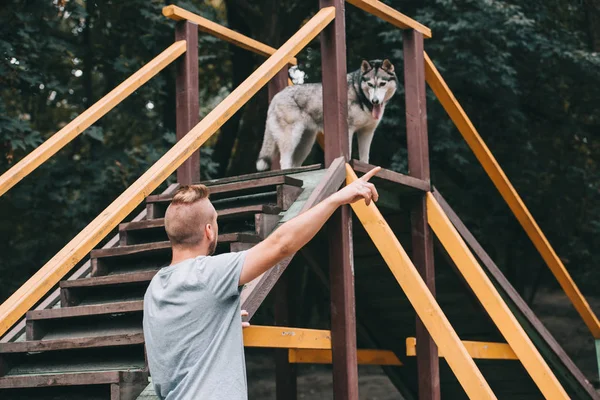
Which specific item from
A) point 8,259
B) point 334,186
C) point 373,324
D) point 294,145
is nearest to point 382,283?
point 373,324

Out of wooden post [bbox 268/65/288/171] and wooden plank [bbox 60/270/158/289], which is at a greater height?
wooden post [bbox 268/65/288/171]

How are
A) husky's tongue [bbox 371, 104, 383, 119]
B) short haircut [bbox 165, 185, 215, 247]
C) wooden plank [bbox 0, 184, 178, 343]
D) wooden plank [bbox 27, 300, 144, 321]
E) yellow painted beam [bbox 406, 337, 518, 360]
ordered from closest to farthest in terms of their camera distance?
1. short haircut [bbox 165, 185, 215, 247]
2. wooden plank [bbox 27, 300, 144, 321]
3. wooden plank [bbox 0, 184, 178, 343]
4. yellow painted beam [bbox 406, 337, 518, 360]
5. husky's tongue [bbox 371, 104, 383, 119]

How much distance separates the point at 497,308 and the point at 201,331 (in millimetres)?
3892

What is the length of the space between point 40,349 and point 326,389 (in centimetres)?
961

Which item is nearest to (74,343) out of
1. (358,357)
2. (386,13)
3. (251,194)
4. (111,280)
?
(111,280)

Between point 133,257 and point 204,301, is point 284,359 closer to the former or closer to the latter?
point 133,257

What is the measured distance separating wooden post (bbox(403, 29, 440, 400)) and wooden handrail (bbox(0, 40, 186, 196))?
2031 mm

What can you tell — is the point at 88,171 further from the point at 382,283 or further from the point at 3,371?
the point at 3,371

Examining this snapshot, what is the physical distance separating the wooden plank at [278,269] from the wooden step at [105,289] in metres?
0.69

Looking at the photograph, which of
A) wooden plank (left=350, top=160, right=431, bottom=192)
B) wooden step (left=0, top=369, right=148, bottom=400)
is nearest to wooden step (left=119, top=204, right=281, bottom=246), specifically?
wooden plank (left=350, top=160, right=431, bottom=192)

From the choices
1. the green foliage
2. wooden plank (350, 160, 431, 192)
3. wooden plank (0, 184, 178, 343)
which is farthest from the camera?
the green foliage

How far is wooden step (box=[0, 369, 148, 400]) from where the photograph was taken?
4.16m

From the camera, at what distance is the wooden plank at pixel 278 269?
4.67 m

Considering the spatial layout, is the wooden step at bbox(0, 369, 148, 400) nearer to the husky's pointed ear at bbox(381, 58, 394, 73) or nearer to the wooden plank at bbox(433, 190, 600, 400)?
the wooden plank at bbox(433, 190, 600, 400)
